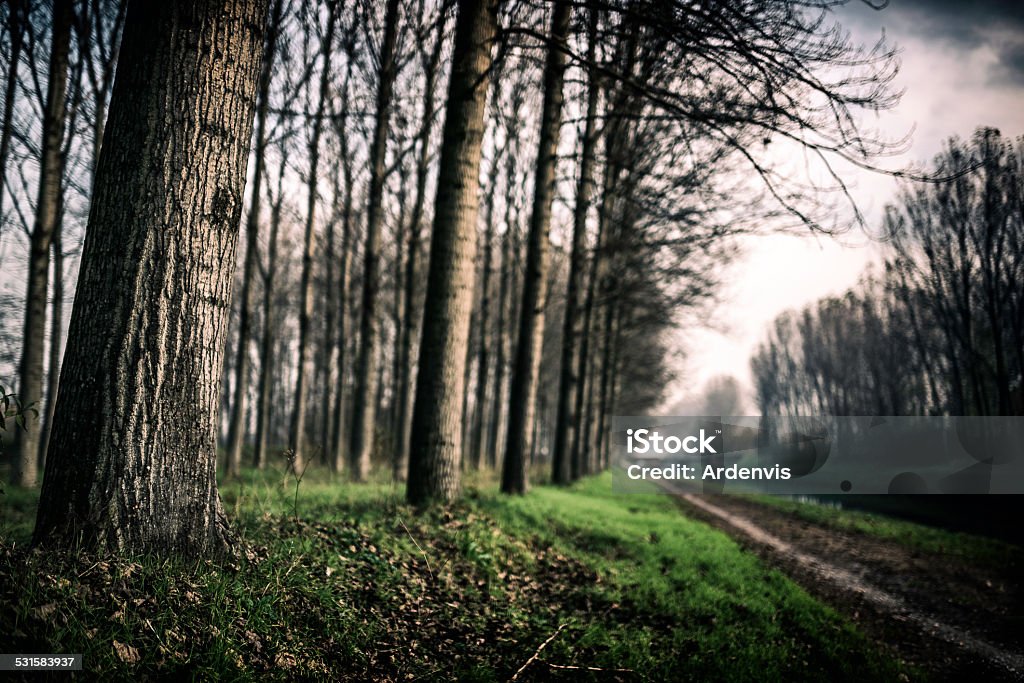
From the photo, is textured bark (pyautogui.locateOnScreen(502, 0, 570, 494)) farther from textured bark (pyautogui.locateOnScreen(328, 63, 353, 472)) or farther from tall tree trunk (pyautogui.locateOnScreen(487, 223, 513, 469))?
tall tree trunk (pyautogui.locateOnScreen(487, 223, 513, 469))

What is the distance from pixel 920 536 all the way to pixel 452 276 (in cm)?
1162

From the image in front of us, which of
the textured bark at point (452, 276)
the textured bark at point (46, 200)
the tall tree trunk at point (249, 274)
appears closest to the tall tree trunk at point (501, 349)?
the tall tree trunk at point (249, 274)

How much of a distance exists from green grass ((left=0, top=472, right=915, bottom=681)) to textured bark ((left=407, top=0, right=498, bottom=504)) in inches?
22.3

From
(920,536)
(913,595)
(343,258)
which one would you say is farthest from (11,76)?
(920,536)

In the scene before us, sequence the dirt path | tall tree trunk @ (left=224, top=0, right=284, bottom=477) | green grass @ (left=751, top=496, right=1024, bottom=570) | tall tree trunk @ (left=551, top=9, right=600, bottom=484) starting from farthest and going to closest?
tall tree trunk @ (left=551, top=9, right=600, bottom=484)
tall tree trunk @ (left=224, top=0, right=284, bottom=477)
green grass @ (left=751, top=496, right=1024, bottom=570)
the dirt path

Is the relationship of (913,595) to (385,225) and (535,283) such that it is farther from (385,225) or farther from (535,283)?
(385,225)

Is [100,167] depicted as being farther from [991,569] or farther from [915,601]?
[991,569]

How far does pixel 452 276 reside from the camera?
232 inches

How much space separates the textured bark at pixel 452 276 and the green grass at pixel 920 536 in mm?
9335

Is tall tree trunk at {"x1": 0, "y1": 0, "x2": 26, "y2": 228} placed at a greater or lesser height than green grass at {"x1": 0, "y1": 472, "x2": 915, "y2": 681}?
greater

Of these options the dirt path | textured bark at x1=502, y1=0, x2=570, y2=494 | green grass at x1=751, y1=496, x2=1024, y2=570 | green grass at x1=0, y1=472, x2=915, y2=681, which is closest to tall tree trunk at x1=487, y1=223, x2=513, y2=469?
textured bark at x1=502, y1=0, x2=570, y2=494

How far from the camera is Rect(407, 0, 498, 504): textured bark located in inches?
226

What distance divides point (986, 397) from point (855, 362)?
19.5 meters

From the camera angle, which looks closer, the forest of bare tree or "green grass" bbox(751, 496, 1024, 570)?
the forest of bare tree
